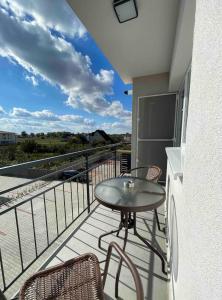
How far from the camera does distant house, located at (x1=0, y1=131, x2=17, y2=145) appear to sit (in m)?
14.2

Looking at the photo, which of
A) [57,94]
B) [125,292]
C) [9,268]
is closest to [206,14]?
[125,292]

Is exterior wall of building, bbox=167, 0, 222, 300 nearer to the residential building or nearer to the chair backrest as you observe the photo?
the residential building

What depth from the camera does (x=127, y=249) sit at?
6.01 ft

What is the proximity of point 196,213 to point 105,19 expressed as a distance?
2281mm

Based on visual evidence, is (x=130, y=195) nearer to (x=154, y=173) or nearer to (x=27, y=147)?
(x=154, y=173)

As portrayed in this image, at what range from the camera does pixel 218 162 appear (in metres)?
0.42

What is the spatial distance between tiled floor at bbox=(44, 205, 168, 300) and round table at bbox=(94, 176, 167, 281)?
12 cm

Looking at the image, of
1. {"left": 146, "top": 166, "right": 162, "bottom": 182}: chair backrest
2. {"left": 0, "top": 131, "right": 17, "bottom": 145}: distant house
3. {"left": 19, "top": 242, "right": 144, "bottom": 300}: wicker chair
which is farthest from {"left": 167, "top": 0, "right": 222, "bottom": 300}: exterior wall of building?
{"left": 0, "top": 131, "right": 17, "bottom": 145}: distant house

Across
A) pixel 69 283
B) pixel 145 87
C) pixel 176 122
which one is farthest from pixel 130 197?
pixel 145 87

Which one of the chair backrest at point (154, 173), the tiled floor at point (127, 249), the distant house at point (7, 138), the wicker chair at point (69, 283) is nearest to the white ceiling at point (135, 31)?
the chair backrest at point (154, 173)

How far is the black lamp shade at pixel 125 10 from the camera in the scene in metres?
1.57

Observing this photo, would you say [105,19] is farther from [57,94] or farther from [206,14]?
[57,94]

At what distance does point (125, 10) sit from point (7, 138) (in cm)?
1693

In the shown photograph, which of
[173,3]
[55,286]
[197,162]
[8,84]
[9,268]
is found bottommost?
[9,268]
